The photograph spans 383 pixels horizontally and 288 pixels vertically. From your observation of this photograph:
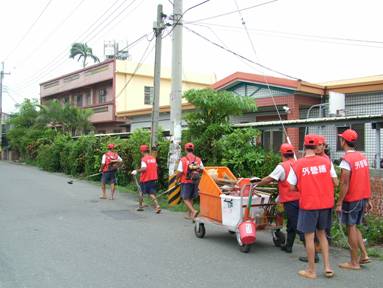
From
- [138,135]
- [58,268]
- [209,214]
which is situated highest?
[138,135]

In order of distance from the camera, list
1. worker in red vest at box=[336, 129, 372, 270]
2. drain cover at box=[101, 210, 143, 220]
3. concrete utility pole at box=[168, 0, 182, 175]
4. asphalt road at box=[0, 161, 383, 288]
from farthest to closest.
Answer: concrete utility pole at box=[168, 0, 182, 175]
drain cover at box=[101, 210, 143, 220]
worker in red vest at box=[336, 129, 372, 270]
asphalt road at box=[0, 161, 383, 288]

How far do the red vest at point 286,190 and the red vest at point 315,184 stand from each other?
98 centimetres

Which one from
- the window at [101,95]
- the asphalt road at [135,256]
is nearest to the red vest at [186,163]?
the asphalt road at [135,256]

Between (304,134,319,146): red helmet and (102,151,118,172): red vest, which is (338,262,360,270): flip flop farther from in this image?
(102,151,118,172): red vest

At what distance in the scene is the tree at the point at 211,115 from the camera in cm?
1236

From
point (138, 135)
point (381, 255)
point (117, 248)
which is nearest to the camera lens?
point (381, 255)

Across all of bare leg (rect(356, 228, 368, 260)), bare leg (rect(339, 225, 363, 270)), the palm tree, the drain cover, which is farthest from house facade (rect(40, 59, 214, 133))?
bare leg (rect(339, 225, 363, 270))

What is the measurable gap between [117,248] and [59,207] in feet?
17.6

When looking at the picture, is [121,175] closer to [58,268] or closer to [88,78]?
[58,268]

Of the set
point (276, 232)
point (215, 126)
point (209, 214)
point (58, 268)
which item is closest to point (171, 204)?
point (215, 126)

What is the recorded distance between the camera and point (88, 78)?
36062mm

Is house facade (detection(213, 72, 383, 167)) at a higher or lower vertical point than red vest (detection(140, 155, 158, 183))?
higher

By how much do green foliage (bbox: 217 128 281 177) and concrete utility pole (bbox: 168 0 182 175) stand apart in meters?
1.46

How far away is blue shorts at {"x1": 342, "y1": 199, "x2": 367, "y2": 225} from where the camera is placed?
631 centimetres
